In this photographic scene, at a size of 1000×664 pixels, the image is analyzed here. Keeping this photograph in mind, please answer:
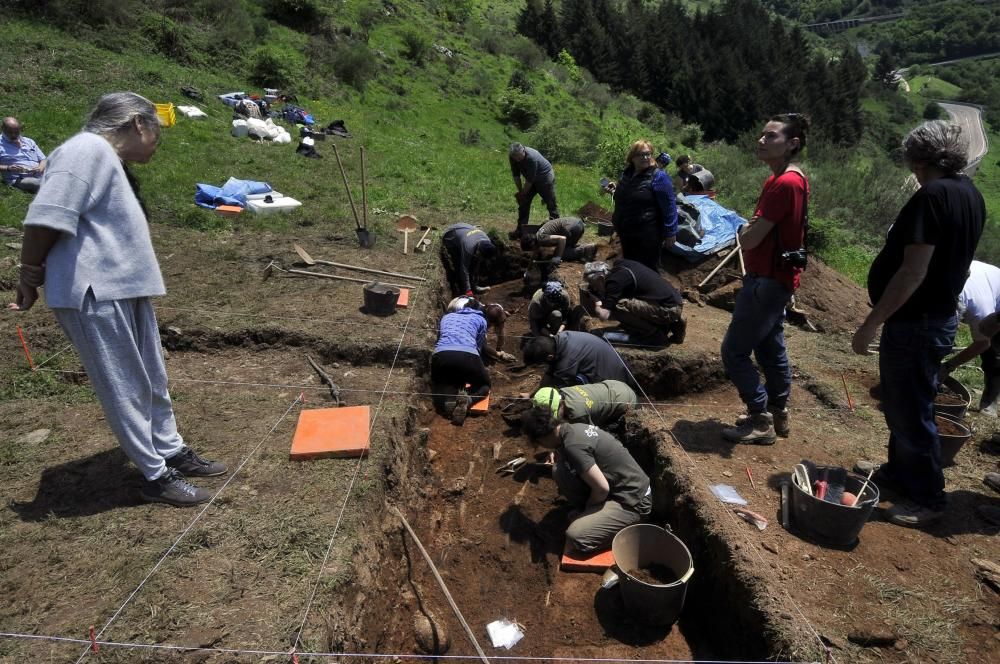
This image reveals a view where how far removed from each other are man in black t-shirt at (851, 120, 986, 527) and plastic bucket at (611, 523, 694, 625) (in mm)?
1335

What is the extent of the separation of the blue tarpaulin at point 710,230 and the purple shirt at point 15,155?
9.75 meters

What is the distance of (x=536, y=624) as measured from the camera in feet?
12.4

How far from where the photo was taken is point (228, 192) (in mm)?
9195

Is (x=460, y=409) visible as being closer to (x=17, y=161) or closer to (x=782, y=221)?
(x=782, y=221)

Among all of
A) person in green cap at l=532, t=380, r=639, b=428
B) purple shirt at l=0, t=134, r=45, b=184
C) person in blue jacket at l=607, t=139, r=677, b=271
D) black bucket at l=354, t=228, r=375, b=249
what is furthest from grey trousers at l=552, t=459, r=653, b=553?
purple shirt at l=0, t=134, r=45, b=184

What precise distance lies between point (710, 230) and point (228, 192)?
7842 millimetres

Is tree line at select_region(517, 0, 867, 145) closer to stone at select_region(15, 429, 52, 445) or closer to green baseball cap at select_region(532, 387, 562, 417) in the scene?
green baseball cap at select_region(532, 387, 562, 417)

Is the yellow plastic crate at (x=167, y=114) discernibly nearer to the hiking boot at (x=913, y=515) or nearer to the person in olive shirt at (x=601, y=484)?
the person in olive shirt at (x=601, y=484)

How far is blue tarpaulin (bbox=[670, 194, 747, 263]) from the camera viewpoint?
29.7 feet

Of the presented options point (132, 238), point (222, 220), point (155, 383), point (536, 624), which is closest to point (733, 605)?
point (536, 624)

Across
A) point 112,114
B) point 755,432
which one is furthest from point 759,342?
point 112,114

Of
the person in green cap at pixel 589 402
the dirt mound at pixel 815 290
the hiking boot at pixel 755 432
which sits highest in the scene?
the hiking boot at pixel 755 432

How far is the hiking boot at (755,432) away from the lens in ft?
14.3

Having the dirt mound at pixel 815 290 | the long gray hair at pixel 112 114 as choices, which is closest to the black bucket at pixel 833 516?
the long gray hair at pixel 112 114
